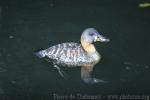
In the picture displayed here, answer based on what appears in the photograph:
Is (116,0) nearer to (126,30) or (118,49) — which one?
(126,30)

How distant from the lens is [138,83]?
26.6 ft

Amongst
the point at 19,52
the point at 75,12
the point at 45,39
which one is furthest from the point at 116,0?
the point at 19,52

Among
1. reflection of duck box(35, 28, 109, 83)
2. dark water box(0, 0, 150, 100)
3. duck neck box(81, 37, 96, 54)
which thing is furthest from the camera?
duck neck box(81, 37, 96, 54)

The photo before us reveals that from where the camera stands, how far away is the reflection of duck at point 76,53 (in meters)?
8.93

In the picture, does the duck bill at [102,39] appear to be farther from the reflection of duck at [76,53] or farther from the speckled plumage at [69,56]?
the speckled plumage at [69,56]

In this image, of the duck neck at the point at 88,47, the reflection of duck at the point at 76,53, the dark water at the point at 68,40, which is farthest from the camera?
the duck neck at the point at 88,47

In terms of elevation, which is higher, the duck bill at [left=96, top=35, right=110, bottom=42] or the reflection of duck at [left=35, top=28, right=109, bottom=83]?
the duck bill at [left=96, top=35, right=110, bottom=42]

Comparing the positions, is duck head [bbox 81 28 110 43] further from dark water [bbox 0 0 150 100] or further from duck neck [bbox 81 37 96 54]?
dark water [bbox 0 0 150 100]

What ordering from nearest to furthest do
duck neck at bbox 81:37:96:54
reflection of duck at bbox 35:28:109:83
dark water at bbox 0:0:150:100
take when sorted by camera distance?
dark water at bbox 0:0:150:100 < reflection of duck at bbox 35:28:109:83 < duck neck at bbox 81:37:96:54

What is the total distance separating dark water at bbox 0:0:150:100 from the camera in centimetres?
805

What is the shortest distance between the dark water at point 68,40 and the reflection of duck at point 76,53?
0.50 ft

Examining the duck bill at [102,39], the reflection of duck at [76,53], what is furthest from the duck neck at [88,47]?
the duck bill at [102,39]

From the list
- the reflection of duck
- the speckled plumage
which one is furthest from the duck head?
the speckled plumage

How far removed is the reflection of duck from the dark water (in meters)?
0.15
